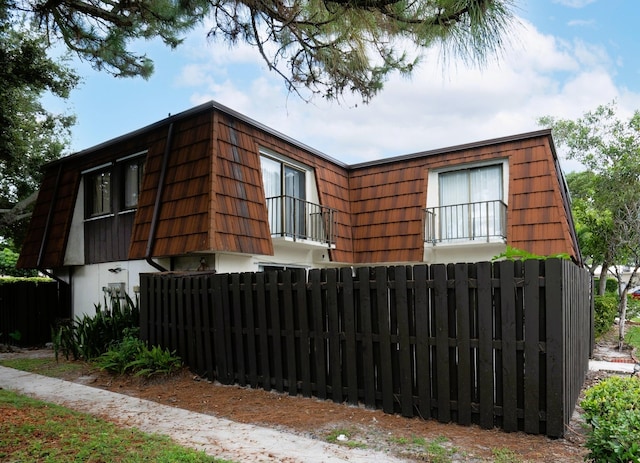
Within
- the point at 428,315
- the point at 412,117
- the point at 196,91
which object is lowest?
the point at 428,315

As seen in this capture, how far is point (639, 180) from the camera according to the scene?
61.2 ft

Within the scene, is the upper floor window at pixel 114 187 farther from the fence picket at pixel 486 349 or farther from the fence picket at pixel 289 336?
the fence picket at pixel 486 349

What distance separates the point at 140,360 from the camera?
6910mm

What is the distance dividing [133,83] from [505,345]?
7933mm

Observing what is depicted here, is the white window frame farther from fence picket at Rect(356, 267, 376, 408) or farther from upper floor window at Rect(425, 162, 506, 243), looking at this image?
fence picket at Rect(356, 267, 376, 408)

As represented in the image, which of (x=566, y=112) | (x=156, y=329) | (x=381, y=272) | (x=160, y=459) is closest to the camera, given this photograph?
(x=160, y=459)

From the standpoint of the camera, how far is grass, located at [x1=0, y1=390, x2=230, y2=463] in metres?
3.71

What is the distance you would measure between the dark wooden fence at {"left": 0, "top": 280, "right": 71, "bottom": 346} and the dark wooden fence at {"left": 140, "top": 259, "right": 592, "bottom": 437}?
7202mm

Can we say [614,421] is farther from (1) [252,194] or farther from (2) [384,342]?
(1) [252,194]

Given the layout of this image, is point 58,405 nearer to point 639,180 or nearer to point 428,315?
point 428,315

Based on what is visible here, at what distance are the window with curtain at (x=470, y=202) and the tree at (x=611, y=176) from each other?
337cm

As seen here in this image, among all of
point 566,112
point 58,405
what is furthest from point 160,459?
point 566,112

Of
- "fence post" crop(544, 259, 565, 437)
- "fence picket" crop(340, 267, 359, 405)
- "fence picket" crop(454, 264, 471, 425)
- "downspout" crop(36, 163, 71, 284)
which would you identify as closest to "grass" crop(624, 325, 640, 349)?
"fence post" crop(544, 259, 565, 437)

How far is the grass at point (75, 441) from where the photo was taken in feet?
12.2
